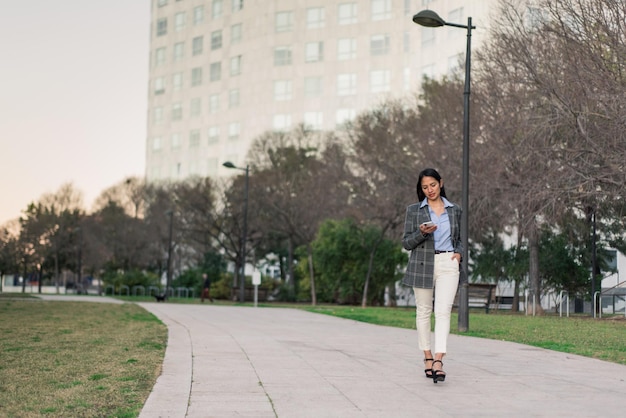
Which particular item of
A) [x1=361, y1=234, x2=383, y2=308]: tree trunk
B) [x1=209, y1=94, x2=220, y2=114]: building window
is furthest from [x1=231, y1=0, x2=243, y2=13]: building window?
[x1=361, y1=234, x2=383, y2=308]: tree trunk

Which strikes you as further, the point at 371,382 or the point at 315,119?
the point at 315,119

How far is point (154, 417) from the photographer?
20.8 ft

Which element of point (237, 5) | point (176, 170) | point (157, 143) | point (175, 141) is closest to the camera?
point (237, 5)

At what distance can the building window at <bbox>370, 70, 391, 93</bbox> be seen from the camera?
80750 mm

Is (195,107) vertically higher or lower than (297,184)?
higher

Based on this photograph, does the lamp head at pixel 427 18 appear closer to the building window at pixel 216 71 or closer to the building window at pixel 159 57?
the building window at pixel 216 71

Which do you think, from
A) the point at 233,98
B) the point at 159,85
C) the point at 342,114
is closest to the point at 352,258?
the point at 342,114

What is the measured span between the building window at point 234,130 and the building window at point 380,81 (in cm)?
1480

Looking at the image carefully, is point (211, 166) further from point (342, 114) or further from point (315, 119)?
point (342, 114)

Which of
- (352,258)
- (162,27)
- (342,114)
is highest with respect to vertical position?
(162,27)

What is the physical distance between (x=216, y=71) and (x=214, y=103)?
3.24 meters

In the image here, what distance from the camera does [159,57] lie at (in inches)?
3954

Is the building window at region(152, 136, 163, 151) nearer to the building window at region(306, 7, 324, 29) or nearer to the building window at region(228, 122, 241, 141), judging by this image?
the building window at region(228, 122, 241, 141)

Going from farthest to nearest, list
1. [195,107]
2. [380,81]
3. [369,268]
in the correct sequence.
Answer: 1. [195,107]
2. [380,81]
3. [369,268]
